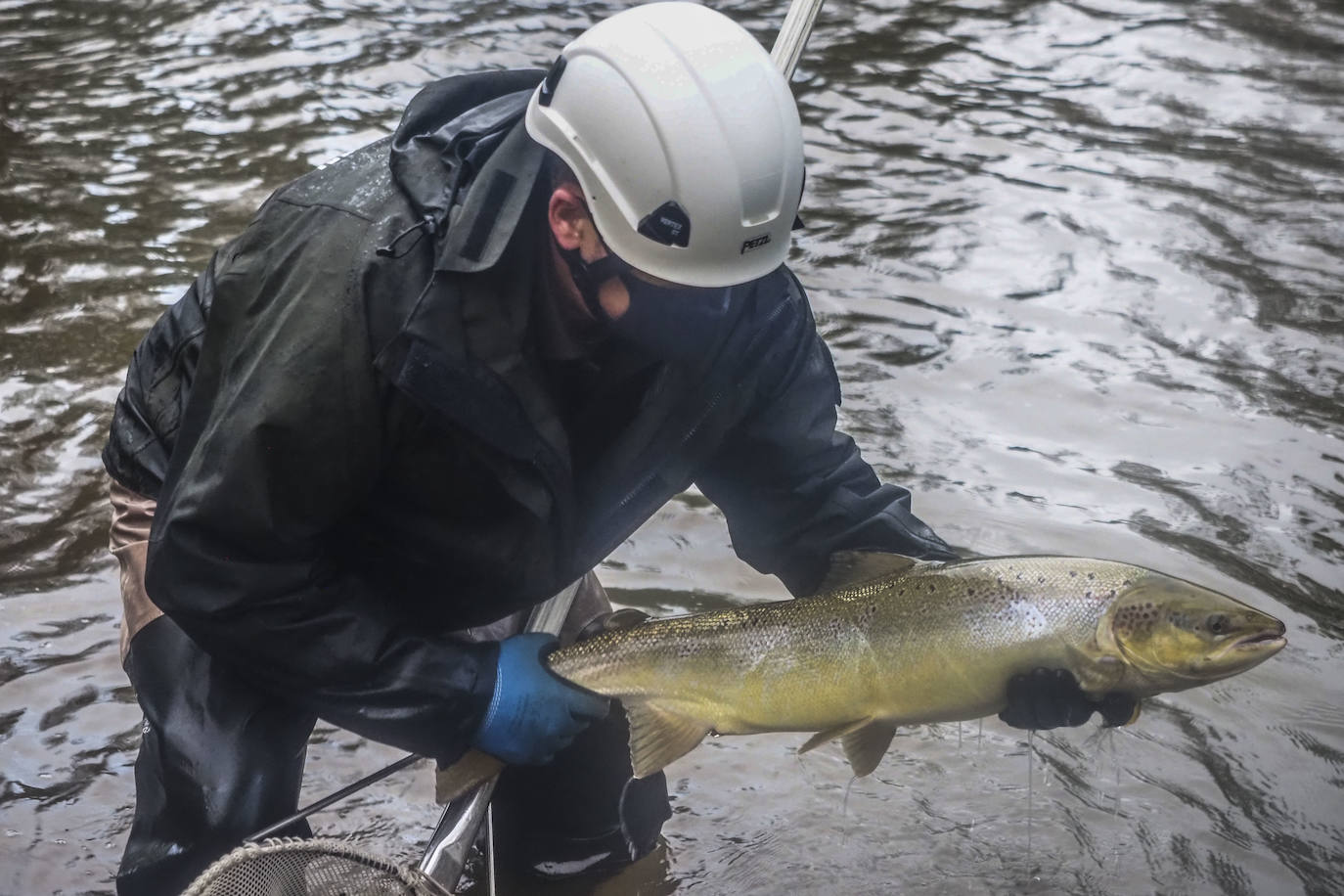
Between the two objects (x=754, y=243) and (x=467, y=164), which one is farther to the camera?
(x=467, y=164)

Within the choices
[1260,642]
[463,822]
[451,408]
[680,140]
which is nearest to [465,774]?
[463,822]

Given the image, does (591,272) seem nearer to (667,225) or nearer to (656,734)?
(667,225)

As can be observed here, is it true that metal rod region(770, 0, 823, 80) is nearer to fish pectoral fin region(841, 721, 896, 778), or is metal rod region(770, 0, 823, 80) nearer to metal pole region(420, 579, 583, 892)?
fish pectoral fin region(841, 721, 896, 778)

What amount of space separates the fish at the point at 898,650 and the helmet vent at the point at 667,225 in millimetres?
1006

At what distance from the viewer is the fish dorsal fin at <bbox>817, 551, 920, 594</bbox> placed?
3.52 m

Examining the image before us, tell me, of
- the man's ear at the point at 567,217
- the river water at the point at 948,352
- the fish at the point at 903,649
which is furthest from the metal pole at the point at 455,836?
the man's ear at the point at 567,217

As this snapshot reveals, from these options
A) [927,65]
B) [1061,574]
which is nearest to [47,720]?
[1061,574]

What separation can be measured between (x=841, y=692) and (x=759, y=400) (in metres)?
0.75

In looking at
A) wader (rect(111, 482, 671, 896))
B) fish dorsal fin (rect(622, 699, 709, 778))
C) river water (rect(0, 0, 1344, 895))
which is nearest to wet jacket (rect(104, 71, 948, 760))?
wader (rect(111, 482, 671, 896))

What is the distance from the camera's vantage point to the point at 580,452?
3.42 metres

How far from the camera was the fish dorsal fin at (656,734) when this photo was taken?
140 inches

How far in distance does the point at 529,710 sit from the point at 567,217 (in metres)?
1.15

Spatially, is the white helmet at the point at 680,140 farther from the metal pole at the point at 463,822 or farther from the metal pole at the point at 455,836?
the metal pole at the point at 455,836

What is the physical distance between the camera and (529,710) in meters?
3.42
